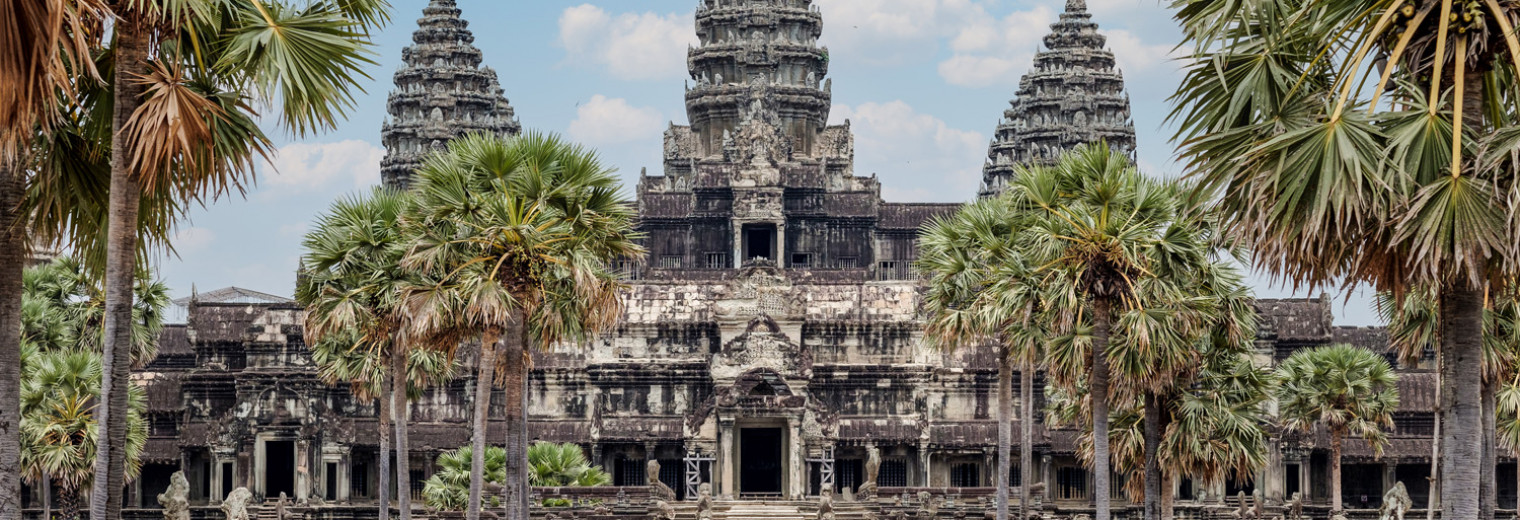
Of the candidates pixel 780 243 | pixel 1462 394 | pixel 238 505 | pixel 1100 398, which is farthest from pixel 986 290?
pixel 780 243

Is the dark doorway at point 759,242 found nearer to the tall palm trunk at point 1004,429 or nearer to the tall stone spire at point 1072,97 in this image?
the tall stone spire at point 1072,97

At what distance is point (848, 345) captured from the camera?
6034 cm

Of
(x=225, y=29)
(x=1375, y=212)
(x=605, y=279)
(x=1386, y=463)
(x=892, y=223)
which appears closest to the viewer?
(x=1375, y=212)

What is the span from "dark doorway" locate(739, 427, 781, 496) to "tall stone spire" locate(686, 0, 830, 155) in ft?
72.1

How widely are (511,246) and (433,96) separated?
51.0 meters

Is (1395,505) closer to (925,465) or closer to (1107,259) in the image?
(925,465)

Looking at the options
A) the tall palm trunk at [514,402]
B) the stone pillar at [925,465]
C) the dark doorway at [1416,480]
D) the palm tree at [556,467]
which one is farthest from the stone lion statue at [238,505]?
the dark doorway at [1416,480]

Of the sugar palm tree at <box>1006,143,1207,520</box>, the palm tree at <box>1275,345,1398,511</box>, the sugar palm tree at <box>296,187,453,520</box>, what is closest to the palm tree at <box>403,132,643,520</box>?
the sugar palm tree at <box>296,187,453,520</box>

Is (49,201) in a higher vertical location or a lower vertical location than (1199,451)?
higher

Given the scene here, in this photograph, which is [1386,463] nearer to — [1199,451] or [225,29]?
[1199,451]

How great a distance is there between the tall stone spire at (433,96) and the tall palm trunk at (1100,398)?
165ft

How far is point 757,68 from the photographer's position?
77.6 meters

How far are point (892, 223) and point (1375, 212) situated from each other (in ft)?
193

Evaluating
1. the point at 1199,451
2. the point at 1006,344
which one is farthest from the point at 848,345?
the point at 1199,451
